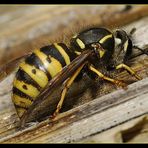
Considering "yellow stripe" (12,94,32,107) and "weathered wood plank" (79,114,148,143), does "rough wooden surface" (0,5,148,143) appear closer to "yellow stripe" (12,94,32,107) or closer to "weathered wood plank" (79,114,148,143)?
"weathered wood plank" (79,114,148,143)

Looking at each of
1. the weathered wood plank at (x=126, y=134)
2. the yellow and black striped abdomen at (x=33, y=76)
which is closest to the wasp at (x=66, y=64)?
the yellow and black striped abdomen at (x=33, y=76)

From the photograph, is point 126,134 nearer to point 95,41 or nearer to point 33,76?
point 33,76

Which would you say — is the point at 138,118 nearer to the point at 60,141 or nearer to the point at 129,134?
the point at 129,134

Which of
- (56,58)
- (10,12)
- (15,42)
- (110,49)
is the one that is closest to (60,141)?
(56,58)

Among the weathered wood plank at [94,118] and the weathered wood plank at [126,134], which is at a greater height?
the weathered wood plank at [94,118]

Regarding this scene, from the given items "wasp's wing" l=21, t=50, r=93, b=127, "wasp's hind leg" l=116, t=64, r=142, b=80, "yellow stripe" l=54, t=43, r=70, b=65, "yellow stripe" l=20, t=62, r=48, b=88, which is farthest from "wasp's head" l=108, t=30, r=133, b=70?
"yellow stripe" l=20, t=62, r=48, b=88

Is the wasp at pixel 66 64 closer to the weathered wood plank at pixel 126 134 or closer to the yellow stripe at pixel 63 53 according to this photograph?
the yellow stripe at pixel 63 53

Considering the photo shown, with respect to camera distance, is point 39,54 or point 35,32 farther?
point 35,32
